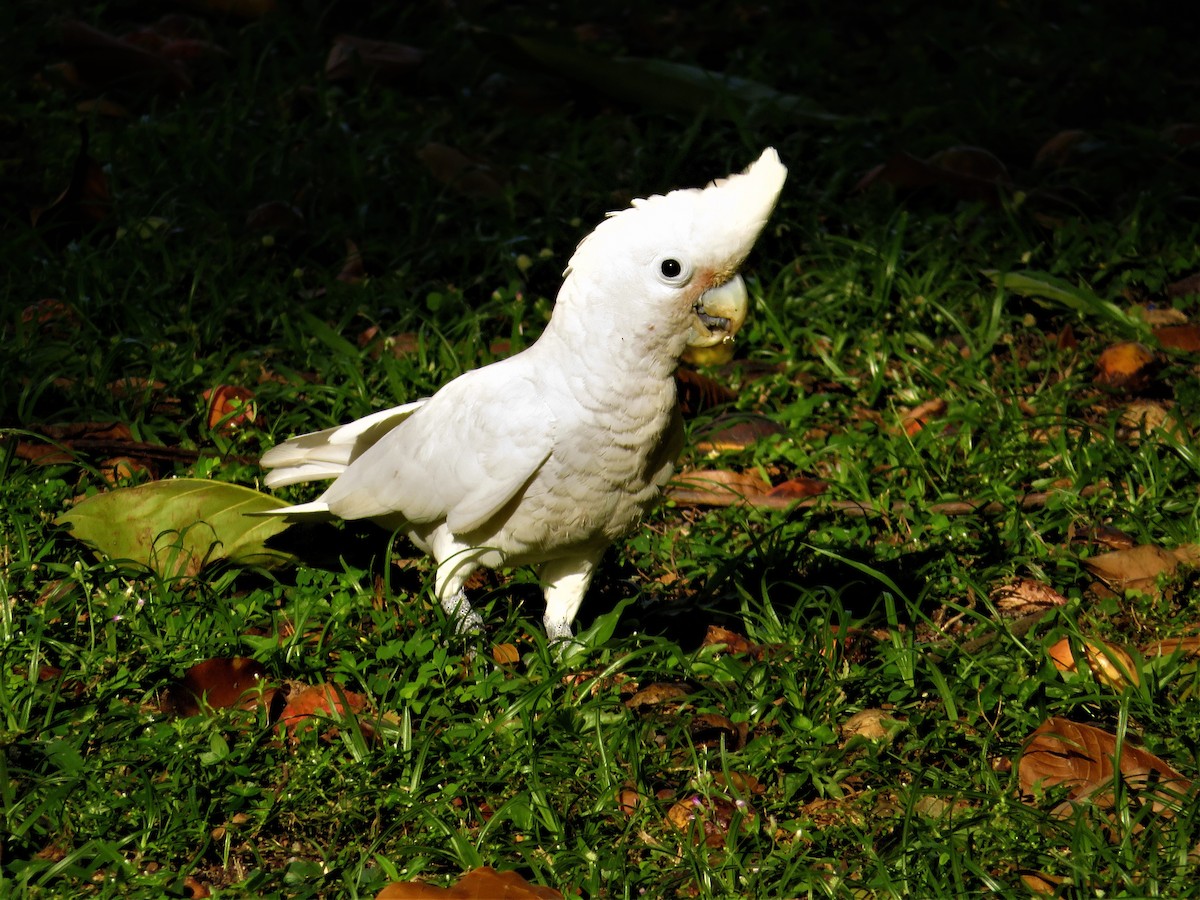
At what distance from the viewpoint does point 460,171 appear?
4.55 meters

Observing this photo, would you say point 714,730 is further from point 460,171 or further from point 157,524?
point 460,171

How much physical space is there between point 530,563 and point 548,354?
0.49 m

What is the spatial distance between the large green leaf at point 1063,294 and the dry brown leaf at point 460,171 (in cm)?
175

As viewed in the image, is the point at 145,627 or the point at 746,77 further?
the point at 746,77

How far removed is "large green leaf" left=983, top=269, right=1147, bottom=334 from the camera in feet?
12.5

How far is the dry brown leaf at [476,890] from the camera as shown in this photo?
1970mm

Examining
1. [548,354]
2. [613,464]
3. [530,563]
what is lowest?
[530,563]

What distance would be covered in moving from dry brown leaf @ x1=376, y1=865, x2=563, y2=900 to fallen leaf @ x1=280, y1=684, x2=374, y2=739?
439mm

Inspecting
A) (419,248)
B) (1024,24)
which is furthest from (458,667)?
(1024,24)

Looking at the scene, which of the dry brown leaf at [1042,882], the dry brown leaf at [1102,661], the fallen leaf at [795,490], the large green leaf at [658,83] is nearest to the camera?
the dry brown leaf at [1042,882]

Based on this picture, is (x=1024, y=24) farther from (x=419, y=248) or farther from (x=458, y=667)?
(x=458, y=667)

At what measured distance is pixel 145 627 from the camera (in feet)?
8.53

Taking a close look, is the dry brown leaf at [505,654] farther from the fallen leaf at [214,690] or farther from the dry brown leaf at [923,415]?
the dry brown leaf at [923,415]

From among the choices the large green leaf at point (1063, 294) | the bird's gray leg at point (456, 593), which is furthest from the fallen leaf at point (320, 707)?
the large green leaf at point (1063, 294)
